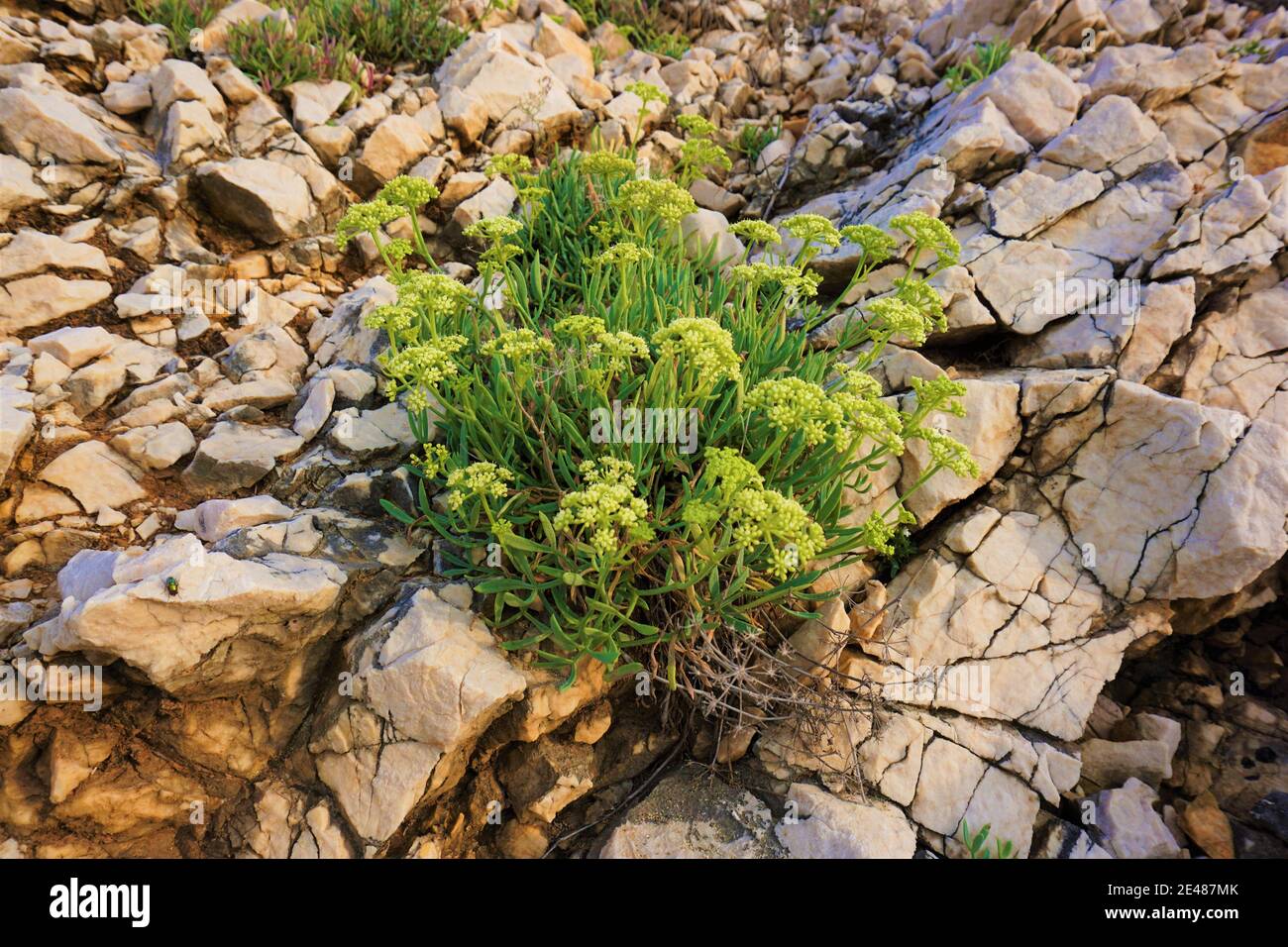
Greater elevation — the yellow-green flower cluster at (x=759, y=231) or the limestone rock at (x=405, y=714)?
the yellow-green flower cluster at (x=759, y=231)

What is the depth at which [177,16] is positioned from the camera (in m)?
6.61

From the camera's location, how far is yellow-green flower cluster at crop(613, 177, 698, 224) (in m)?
4.41

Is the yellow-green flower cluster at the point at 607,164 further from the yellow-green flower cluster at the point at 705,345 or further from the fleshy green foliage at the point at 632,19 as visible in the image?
the fleshy green foliage at the point at 632,19

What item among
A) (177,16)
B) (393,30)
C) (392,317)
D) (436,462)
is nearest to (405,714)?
(436,462)

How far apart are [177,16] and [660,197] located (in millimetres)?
5707

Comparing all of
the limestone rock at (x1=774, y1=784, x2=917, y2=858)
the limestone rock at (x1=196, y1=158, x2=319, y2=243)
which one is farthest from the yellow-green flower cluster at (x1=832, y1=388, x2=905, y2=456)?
the limestone rock at (x1=196, y1=158, x2=319, y2=243)

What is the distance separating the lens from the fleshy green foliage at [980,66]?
7336 millimetres

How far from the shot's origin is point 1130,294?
17.4 feet

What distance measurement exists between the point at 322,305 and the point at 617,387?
3.04 metres

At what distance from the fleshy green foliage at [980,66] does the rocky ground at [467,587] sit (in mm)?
374

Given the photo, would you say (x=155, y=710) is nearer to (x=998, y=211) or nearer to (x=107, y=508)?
(x=107, y=508)

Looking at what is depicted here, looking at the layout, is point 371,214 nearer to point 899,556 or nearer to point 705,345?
point 705,345

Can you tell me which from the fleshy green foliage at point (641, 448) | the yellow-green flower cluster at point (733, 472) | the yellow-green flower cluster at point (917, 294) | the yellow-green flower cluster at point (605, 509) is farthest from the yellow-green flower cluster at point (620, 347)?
the yellow-green flower cluster at point (917, 294)

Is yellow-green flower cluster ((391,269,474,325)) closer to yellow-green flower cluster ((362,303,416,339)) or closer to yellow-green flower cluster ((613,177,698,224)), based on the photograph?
yellow-green flower cluster ((362,303,416,339))
